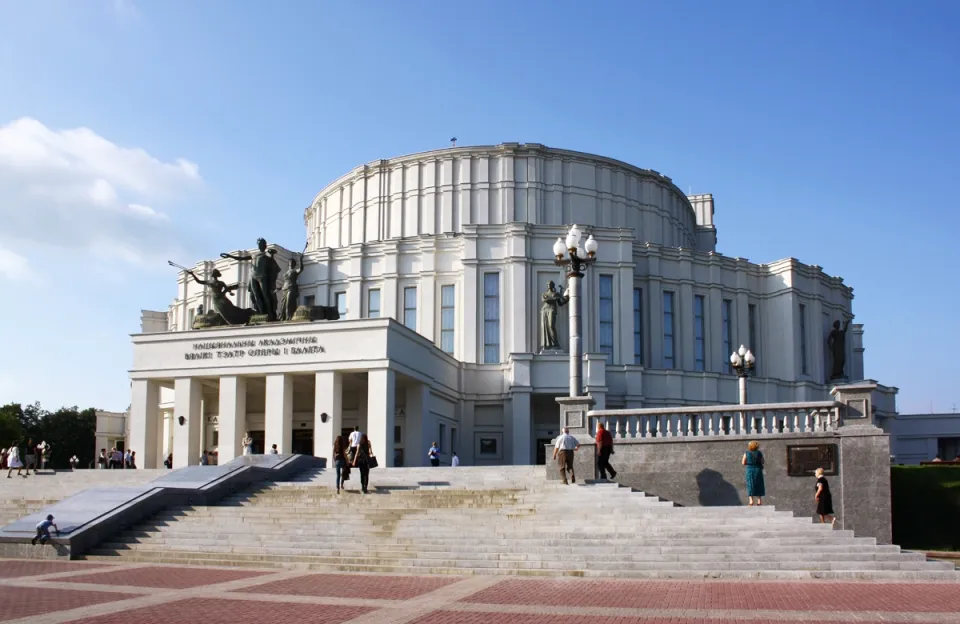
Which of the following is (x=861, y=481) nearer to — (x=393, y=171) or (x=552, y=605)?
(x=552, y=605)

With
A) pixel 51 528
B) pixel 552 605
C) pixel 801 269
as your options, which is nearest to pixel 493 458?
pixel 801 269

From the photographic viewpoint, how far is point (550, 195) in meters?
56.4

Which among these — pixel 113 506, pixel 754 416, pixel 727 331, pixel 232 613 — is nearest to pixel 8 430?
pixel 727 331

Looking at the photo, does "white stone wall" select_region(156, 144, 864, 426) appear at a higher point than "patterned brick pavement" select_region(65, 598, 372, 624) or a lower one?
higher

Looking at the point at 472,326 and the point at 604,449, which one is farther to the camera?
the point at 472,326

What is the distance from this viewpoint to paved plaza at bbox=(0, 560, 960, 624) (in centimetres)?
1323

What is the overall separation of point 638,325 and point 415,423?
1575 centimetres

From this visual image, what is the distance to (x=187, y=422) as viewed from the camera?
4044 centimetres

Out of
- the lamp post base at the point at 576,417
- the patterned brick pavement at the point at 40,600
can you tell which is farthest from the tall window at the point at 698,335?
the patterned brick pavement at the point at 40,600

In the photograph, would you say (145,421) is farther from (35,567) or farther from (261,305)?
(35,567)

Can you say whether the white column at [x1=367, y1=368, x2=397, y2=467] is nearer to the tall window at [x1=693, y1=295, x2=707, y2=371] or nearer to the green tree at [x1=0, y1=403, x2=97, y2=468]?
the tall window at [x1=693, y1=295, x2=707, y2=371]

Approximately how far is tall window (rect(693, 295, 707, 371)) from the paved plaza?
120 feet

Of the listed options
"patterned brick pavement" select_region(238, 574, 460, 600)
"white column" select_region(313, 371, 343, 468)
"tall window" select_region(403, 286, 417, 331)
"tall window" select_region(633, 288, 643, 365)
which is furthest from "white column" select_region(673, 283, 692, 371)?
"patterned brick pavement" select_region(238, 574, 460, 600)

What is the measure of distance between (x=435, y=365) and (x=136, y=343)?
42.3ft
